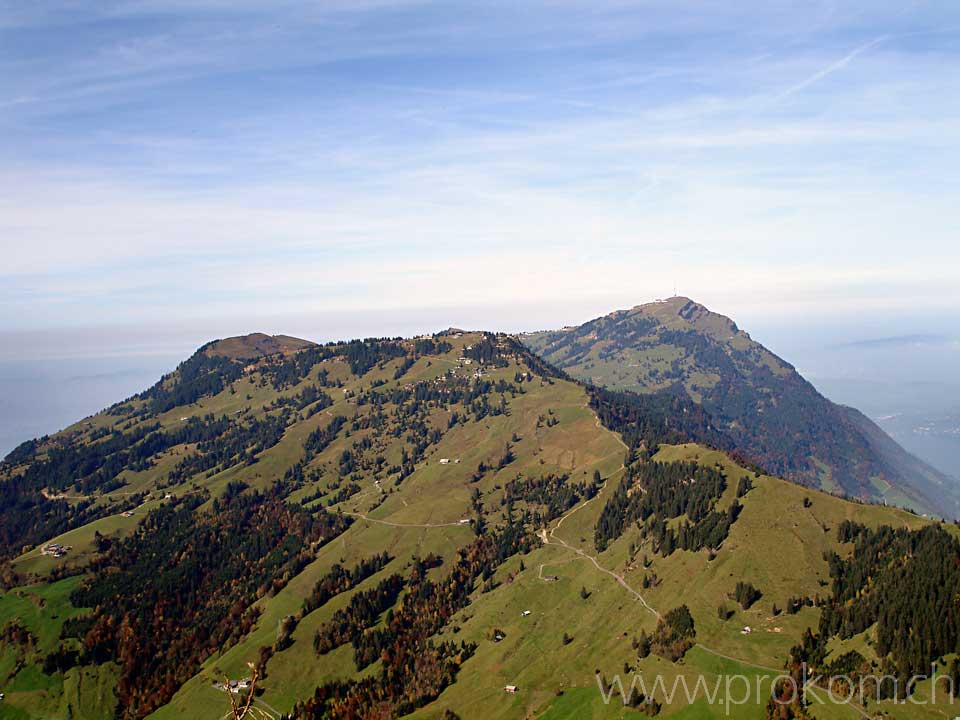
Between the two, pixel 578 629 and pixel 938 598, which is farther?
pixel 578 629

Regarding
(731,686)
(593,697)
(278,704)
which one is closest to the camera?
(731,686)

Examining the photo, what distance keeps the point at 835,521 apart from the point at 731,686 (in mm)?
69117

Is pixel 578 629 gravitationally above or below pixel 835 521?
below

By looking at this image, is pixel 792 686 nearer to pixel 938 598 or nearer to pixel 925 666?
pixel 925 666

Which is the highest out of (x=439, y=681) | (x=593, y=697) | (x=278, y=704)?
(x=593, y=697)

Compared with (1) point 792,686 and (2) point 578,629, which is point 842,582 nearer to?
(1) point 792,686

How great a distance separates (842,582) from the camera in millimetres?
157375

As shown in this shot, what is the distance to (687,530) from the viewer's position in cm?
19775

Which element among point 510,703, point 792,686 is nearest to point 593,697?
point 510,703

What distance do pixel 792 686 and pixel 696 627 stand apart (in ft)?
102

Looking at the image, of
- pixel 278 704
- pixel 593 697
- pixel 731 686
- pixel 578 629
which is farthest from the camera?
pixel 278 704

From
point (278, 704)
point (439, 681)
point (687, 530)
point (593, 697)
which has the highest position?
point (687, 530)

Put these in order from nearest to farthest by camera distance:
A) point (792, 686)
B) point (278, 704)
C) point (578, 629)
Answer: point (792, 686), point (578, 629), point (278, 704)

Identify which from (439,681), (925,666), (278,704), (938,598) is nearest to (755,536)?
(938,598)
